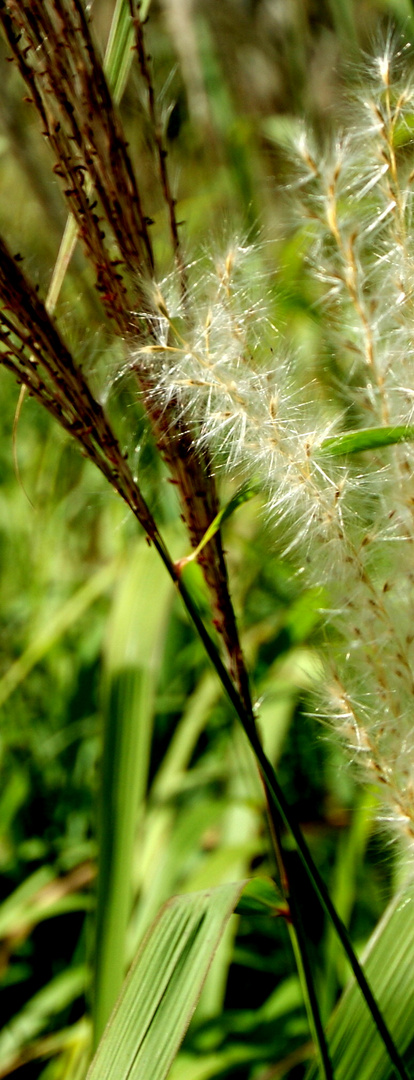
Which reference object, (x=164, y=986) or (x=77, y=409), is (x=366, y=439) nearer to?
(x=77, y=409)

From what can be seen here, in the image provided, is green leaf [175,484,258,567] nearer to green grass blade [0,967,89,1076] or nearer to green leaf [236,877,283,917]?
green leaf [236,877,283,917]

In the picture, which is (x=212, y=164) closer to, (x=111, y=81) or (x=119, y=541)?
(x=119, y=541)

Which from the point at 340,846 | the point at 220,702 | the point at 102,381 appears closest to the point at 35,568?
the point at 220,702

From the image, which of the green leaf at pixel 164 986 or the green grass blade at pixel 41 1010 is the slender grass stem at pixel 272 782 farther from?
the green grass blade at pixel 41 1010

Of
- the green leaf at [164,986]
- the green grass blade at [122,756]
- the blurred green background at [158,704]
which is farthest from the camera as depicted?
the blurred green background at [158,704]

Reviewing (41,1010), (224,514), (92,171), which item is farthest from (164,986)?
(41,1010)

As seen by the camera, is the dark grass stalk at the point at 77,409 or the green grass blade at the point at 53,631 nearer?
the dark grass stalk at the point at 77,409

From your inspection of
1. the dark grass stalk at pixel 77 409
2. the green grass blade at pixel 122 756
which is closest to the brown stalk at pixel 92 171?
the dark grass stalk at pixel 77 409
